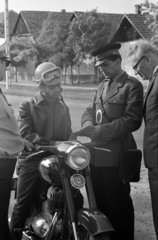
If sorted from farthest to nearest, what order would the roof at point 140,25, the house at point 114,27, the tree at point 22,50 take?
the tree at point 22,50 < the house at point 114,27 < the roof at point 140,25

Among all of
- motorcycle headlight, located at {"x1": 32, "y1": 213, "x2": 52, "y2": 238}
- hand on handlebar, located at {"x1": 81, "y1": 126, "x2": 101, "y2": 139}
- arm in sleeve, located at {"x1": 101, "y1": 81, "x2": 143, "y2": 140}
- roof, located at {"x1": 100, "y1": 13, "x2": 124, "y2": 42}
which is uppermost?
roof, located at {"x1": 100, "y1": 13, "x2": 124, "y2": 42}

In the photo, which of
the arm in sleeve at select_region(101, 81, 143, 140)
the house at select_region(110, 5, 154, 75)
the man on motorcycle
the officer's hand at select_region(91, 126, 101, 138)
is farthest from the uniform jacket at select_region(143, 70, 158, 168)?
the house at select_region(110, 5, 154, 75)

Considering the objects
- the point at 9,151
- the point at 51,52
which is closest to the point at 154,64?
the point at 9,151

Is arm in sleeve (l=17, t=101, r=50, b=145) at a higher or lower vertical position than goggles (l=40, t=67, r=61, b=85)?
lower

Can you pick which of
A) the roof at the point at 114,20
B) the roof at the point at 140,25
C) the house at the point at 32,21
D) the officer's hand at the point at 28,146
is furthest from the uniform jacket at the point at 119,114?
the house at the point at 32,21

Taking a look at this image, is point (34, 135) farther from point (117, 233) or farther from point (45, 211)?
point (117, 233)

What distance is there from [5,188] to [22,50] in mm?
43441

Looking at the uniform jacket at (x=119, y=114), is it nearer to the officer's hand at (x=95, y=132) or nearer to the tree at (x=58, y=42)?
the officer's hand at (x=95, y=132)

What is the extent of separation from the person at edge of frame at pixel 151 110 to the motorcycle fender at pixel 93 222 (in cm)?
50

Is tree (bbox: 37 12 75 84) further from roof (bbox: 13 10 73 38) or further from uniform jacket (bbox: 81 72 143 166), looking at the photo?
uniform jacket (bbox: 81 72 143 166)

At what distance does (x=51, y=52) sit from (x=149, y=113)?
129ft

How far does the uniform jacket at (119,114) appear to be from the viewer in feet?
11.8

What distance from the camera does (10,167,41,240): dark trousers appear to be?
11.6 ft

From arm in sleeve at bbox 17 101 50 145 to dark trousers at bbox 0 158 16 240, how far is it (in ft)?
0.99
